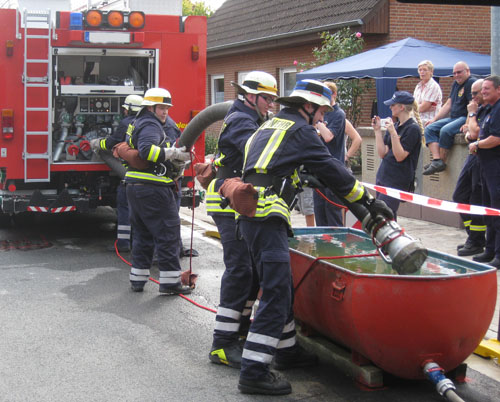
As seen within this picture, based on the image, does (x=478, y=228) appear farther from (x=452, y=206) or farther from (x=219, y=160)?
(x=219, y=160)

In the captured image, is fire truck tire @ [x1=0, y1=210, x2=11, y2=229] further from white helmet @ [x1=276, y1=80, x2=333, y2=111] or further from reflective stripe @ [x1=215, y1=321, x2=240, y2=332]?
white helmet @ [x1=276, y1=80, x2=333, y2=111]

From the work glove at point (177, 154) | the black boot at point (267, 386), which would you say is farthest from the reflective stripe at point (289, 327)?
the work glove at point (177, 154)

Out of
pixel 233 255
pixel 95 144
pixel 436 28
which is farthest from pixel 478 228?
pixel 436 28

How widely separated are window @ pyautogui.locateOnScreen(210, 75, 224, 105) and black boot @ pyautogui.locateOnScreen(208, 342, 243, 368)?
20.1m

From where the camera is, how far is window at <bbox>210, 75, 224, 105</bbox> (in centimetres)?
2489

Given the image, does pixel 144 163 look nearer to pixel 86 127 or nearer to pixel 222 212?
pixel 222 212

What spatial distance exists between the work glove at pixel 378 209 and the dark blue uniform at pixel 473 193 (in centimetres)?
387

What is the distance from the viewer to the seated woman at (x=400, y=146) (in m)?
7.32

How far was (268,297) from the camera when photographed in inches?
183

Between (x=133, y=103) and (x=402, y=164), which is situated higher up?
(x=133, y=103)

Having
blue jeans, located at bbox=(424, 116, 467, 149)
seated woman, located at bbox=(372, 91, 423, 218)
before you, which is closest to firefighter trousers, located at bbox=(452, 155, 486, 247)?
seated woman, located at bbox=(372, 91, 423, 218)

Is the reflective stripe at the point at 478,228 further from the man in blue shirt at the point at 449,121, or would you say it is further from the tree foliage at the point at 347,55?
the tree foliage at the point at 347,55

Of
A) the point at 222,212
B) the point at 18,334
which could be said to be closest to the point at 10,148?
the point at 18,334

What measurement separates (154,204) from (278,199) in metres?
2.55
